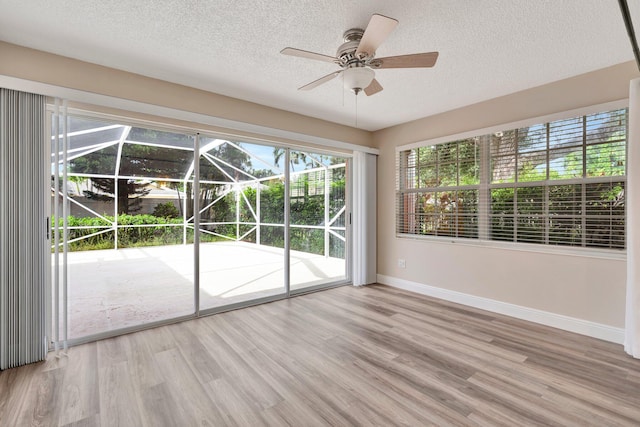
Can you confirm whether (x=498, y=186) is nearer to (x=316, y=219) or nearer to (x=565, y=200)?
(x=565, y=200)

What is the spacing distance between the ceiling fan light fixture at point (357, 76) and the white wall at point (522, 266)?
2.21 meters

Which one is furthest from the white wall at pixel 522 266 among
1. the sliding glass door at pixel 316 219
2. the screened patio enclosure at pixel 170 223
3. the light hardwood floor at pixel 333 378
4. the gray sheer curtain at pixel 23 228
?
the gray sheer curtain at pixel 23 228

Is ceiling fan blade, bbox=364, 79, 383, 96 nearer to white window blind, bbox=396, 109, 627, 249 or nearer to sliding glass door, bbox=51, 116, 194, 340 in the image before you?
white window blind, bbox=396, 109, 627, 249

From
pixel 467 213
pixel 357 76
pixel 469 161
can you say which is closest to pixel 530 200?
pixel 467 213

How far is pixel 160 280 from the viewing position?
13.3 feet

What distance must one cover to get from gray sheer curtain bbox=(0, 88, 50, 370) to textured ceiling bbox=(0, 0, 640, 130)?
0.61 meters

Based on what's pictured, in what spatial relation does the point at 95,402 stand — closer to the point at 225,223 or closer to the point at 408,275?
the point at 225,223

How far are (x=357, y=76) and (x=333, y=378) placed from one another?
2.25m

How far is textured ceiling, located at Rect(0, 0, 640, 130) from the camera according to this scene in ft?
6.54

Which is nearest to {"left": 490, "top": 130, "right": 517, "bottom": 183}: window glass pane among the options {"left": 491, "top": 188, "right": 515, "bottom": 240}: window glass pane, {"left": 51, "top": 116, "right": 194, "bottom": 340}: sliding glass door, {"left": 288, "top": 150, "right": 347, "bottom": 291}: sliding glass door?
{"left": 491, "top": 188, "right": 515, "bottom": 240}: window glass pane

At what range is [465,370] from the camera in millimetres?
2336

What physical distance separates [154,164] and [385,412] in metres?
3.20

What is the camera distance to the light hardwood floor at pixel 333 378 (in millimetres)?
1840

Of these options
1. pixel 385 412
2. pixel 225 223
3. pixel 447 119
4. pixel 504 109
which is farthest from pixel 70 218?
pixel 504 109
